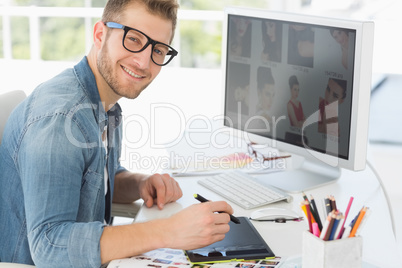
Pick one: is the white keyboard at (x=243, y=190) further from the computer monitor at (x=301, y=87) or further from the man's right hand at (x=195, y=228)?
the man's right hand at (x=195, y=228)

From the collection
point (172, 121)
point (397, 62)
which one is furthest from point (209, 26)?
point (397, 62)

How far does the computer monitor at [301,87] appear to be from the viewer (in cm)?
144

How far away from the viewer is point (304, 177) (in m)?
1.70

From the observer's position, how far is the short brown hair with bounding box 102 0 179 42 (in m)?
1.46

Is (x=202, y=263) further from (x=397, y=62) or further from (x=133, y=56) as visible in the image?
(x=397, y=62)

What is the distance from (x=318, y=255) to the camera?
94 centimetres

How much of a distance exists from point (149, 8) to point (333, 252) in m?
0.83

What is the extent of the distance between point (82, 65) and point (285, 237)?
27.0 inches

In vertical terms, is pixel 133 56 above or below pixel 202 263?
above

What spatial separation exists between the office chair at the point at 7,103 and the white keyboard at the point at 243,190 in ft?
1.93

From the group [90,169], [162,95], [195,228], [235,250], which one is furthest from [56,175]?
[162,95]

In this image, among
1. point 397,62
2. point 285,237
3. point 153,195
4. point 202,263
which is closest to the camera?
point 202,263

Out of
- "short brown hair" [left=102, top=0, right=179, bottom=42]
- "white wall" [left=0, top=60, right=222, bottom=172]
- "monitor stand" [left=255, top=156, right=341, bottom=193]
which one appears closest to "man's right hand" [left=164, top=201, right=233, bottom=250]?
"monitor stand" [left=255, top=156, right=341, bottom=193]

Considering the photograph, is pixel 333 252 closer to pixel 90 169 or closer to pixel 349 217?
pixel 349 217
